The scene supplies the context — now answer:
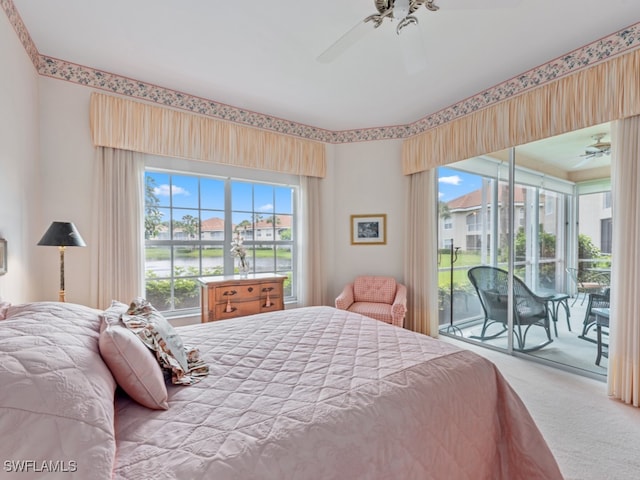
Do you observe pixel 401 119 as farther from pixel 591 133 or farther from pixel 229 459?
pixel 229 459

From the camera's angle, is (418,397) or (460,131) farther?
(460,131)

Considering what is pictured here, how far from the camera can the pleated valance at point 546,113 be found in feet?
7.41

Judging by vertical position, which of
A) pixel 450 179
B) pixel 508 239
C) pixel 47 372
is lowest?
pixel 47 372

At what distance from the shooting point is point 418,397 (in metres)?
1.20

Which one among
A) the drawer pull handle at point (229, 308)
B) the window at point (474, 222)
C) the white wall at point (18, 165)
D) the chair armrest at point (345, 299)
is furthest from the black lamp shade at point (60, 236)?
the window at point (474, 222)

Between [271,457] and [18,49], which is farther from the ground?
[18,49]

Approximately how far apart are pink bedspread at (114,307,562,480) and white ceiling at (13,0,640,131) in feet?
7.02

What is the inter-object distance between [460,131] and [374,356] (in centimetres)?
294

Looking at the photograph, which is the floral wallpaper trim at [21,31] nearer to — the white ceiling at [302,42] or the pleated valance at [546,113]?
the white ceiling at [302,42]

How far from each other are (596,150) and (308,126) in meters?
3.13

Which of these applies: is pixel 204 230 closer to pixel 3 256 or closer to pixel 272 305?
pixel 272 305

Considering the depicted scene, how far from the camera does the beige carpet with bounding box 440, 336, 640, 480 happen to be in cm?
166

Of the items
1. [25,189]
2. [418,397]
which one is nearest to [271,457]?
[418,397]

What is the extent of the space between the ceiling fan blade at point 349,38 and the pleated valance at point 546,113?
1.93 metres
